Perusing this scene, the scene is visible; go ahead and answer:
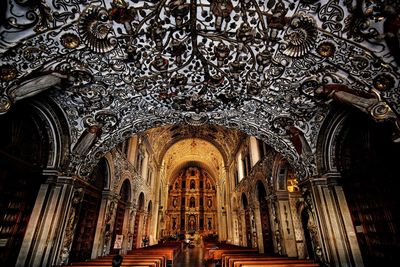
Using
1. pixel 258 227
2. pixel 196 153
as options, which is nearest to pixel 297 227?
pixel 258 227

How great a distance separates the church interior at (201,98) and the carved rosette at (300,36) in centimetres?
3

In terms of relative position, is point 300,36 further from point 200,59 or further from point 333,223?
point 333,223

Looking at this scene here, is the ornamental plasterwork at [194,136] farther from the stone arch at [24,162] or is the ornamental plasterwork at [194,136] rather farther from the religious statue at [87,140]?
the stone arch at [24,162]

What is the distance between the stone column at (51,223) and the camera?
4.66 metres

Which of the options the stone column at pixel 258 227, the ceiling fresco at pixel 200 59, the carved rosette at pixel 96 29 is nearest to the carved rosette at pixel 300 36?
the ceiling fresco at pixel 200 59

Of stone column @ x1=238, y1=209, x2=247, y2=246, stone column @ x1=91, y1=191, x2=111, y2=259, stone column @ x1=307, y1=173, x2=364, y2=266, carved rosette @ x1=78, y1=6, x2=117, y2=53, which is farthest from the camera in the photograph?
stone column @ x1=238, y1=209, x2=247, y2=246

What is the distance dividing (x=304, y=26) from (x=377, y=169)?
3.38 meters

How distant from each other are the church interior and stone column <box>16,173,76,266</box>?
0.09ft

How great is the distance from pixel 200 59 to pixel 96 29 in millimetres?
2106

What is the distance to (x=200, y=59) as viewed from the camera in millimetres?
4656

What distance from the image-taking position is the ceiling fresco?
331 cm

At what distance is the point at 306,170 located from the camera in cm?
601

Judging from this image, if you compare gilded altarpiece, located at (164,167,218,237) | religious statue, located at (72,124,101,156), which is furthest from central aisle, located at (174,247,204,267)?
gilded altarpiece, located at (164,167,218,237)

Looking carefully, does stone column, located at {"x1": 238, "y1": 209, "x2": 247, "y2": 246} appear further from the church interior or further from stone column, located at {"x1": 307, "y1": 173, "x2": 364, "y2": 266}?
stone column, located at {"x1": 307, "y1": 173, "x2": 364, "y2": 266}
